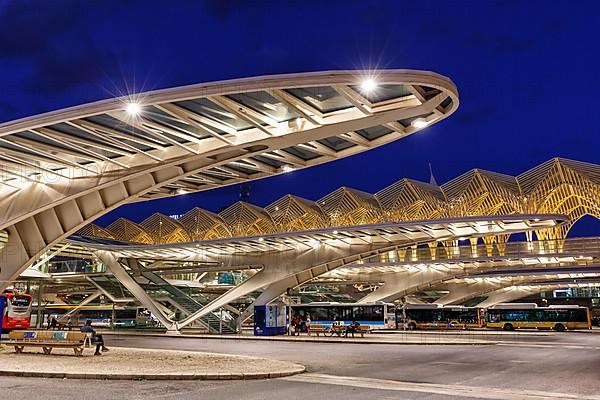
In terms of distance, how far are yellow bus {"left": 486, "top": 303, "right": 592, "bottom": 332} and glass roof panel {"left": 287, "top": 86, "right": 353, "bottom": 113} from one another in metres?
43.5

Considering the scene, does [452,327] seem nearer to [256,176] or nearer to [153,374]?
[256,176]

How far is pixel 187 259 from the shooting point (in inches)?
1929

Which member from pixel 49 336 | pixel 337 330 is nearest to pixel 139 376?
pixel 49 336

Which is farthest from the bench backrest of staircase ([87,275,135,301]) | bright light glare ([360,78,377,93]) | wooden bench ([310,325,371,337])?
staircase ([87,275,135,301])

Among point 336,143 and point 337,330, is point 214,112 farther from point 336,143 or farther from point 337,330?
point 337,330

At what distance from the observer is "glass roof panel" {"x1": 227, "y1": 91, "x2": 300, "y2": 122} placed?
41.2ft

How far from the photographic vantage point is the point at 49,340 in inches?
760

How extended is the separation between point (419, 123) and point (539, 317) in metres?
43.0

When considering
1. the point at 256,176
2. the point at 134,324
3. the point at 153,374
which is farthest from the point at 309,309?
the point at 153,374

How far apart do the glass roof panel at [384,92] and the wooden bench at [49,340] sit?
41.8 ft

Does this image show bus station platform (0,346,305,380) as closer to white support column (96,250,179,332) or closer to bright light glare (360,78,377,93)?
bright light glare (360,78,377,93)

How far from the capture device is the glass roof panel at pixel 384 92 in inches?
479

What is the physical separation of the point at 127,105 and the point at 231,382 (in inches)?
262

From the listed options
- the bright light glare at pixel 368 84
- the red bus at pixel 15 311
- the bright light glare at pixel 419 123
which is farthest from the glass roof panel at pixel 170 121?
the red bus at pixel 15 311
